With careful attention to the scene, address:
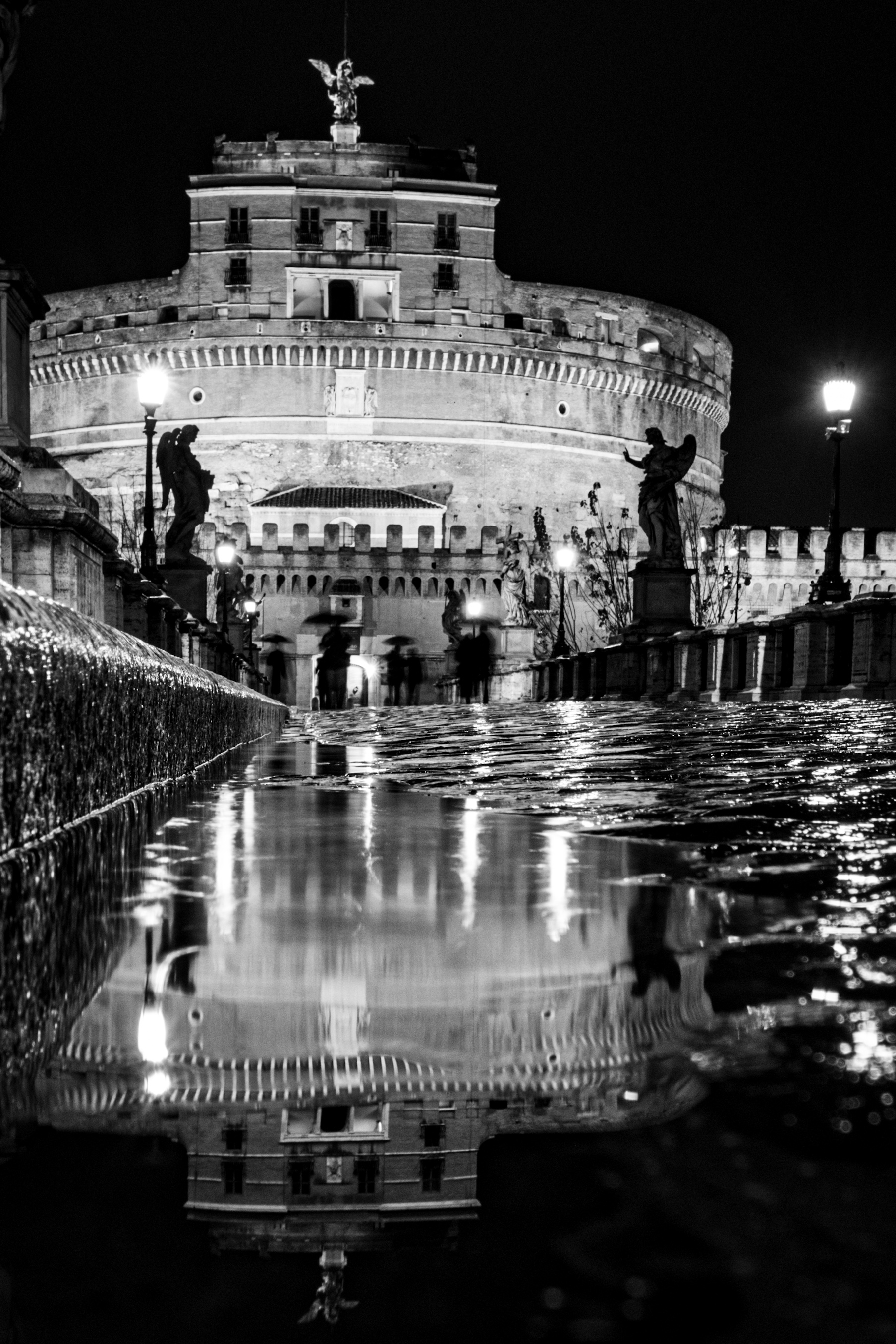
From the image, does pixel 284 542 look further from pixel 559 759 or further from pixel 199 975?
pixel 199 975

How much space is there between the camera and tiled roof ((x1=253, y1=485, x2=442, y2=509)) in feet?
179

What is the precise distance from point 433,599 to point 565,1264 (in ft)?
164

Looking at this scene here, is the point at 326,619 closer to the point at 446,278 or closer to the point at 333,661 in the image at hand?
the point at 333,661

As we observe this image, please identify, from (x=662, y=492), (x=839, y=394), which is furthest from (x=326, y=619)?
(x=839, y=394)

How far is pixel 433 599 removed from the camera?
5078 centimetres

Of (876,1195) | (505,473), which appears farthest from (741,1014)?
(505,473)

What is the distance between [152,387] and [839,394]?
7.26m

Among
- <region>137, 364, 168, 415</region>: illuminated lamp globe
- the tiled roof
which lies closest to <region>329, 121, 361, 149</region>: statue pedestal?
the tiled roof

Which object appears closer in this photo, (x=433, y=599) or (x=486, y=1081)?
(x=486, y=1081)

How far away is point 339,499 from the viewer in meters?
54.8

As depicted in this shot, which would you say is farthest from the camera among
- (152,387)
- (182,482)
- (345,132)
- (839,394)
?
(345,132)

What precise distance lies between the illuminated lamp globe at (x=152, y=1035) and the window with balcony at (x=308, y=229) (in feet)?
193

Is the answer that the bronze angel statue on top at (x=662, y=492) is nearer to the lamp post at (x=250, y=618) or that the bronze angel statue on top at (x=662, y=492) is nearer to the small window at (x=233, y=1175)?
the lamp post at (x=250, y=618)

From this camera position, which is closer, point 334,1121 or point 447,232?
point 334,1121
